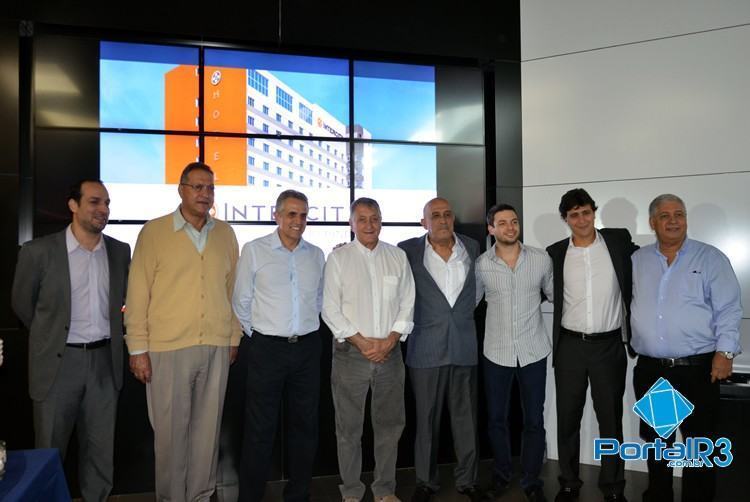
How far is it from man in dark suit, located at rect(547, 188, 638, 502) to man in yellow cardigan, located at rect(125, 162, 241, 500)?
7.14ft

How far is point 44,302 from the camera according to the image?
3.00 m

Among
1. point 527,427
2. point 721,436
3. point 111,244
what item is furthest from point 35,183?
point 721,436

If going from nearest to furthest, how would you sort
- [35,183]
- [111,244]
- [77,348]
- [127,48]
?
[77,348] < [111,244] < [35,183] < [127,48]

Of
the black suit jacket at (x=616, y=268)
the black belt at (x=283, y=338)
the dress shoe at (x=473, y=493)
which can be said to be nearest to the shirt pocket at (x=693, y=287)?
the black suit jacket at (x=616, y=268)

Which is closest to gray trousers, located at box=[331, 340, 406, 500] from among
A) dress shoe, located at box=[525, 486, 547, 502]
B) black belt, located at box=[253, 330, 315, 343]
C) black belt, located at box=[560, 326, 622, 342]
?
black belt, located at box=[253, 330, 315, 343]

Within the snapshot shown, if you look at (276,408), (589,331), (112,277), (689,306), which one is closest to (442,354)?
(589,331)

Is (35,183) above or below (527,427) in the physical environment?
above

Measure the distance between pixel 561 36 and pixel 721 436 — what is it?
10.7ft

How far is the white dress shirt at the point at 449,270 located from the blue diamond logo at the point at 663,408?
133 cm

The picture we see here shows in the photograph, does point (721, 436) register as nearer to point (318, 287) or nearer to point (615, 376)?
point (615, 376)

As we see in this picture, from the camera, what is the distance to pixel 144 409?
3.77m

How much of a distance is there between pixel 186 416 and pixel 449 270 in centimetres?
187

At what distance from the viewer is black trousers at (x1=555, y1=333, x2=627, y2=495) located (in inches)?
135

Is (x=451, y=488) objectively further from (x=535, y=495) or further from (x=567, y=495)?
(x=567, y=495)
